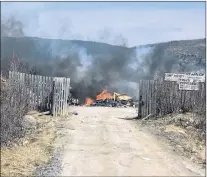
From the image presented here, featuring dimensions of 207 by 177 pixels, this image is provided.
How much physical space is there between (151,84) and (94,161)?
10489 millimetres

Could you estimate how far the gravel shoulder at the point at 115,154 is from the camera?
1034 centimetres

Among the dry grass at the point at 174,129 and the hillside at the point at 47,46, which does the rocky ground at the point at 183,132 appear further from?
the hillside at the point at 47,46

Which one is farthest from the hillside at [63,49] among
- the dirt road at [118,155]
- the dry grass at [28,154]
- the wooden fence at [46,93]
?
the dry grass at [28,154]

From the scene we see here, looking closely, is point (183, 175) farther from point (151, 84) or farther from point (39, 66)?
point (39, 66)

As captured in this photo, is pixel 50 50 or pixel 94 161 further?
pixel 50 50

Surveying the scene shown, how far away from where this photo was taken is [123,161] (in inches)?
444

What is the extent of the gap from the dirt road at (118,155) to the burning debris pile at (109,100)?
49.8 ft

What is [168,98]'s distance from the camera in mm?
20422

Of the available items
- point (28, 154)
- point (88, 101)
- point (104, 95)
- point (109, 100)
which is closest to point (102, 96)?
point (104, 95)

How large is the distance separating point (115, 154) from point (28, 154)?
6.82 ft

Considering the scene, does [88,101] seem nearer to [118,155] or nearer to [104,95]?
[104,95]

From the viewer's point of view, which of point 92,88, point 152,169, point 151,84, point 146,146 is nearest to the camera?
point 152,169

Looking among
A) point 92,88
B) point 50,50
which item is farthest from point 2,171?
point 50,50

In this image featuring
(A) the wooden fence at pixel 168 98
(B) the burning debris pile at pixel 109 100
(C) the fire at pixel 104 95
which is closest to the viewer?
(A) the wooden fence at pixel 168 98
